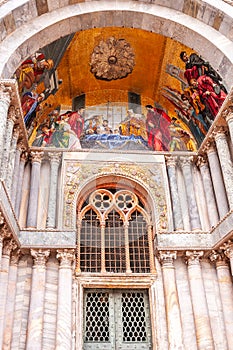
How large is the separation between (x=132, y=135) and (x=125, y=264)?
4.13 m

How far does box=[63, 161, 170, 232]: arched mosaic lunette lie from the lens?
10297 mm

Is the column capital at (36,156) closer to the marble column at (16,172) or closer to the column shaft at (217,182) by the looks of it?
the marble column at (16,172)

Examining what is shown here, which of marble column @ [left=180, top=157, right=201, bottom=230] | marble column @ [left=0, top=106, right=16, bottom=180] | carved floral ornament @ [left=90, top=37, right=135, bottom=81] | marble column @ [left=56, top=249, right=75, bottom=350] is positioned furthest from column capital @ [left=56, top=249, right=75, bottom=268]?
carved floral ornament @ [left=90, top=37, right=135, bottom=81]

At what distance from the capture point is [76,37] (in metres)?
10.6

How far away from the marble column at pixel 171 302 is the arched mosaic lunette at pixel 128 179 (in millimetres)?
876

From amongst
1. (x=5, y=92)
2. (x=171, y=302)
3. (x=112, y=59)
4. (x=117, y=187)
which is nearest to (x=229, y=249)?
(x=171, y=302)

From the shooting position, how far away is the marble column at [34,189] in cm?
987

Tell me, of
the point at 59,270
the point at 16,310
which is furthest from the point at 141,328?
the point at 16,310

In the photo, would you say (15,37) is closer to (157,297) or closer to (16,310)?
(16,310)

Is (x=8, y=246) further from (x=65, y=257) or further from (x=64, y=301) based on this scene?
(x=64, y=301)

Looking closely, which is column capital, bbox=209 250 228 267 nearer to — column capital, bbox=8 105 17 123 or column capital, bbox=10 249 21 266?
column capital, bbox=10 249 21 266

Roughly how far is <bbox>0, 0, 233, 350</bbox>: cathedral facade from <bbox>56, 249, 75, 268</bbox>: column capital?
0.04 meters

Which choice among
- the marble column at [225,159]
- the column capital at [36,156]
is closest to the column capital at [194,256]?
the marble column at [225,159]

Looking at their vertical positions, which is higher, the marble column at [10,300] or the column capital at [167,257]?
the column capital at [167,257]
